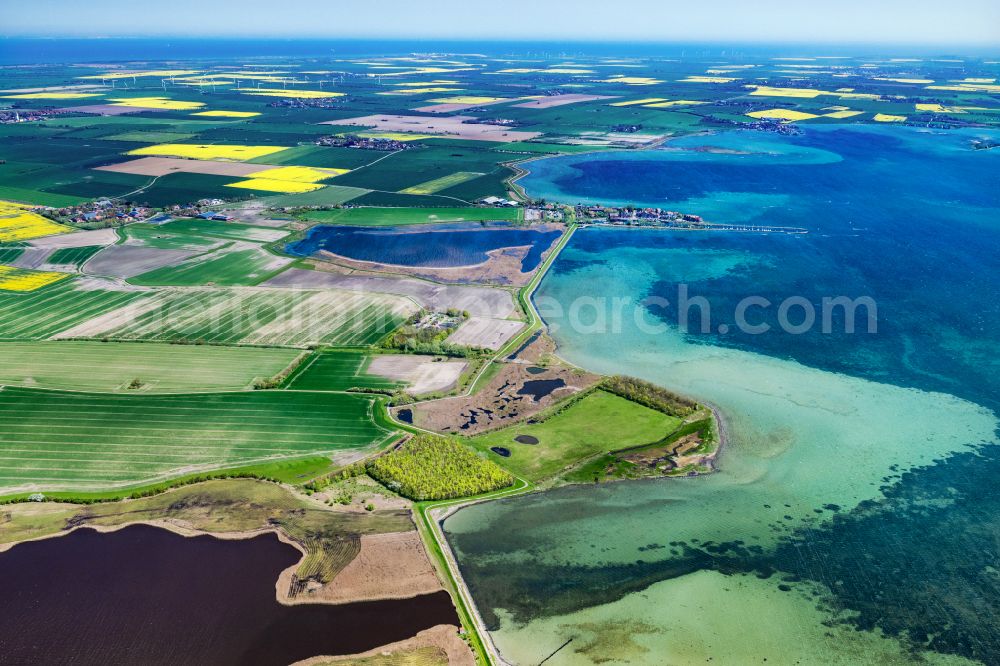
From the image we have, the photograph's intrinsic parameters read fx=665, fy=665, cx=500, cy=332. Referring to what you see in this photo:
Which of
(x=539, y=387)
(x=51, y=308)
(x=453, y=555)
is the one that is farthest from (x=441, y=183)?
(x=453, y=555)

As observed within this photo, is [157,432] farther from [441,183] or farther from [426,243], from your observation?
[441,183]

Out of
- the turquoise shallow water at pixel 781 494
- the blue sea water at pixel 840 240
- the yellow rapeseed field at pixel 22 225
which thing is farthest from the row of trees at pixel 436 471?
the yellow rapeseed field at pixel 22 225

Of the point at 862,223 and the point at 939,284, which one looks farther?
the point at 862,223

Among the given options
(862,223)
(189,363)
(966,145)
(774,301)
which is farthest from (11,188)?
(966,145)

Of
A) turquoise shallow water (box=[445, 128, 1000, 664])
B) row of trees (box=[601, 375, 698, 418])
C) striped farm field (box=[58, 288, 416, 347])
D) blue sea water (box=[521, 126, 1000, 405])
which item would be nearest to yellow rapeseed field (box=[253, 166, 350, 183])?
blue sea water (box=[521, 126, 1000, 405])

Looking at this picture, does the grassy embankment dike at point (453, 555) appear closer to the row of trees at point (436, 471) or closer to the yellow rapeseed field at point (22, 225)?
the row of trees at point (436, 471)

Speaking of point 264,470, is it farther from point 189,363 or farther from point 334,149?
point 334,149
